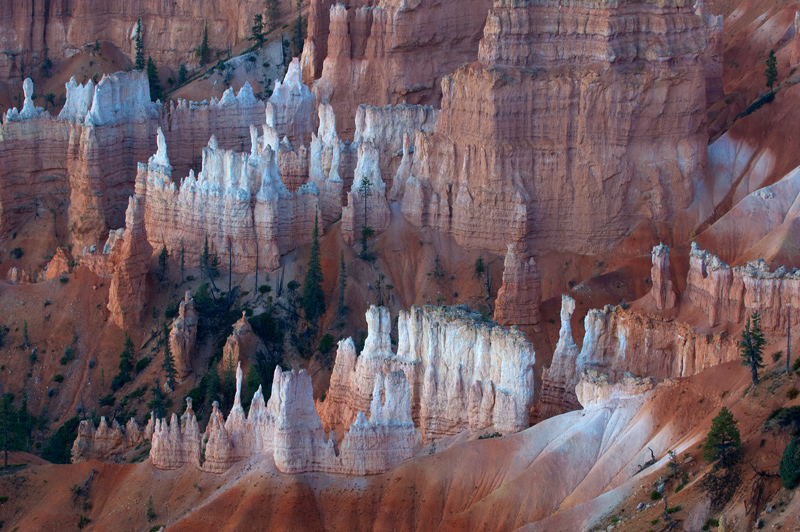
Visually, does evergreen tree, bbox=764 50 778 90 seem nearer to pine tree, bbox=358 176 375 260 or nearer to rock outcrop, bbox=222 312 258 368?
pine tree, bbox=358 176 375 260

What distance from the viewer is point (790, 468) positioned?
51.5 meters

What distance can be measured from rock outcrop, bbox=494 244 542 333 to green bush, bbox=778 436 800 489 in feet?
129

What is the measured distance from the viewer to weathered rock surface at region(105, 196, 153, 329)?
96.3 meters

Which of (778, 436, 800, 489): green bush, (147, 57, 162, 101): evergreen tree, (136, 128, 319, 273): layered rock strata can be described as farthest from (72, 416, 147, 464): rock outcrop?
(147, 57, 162, 101): evergreen tree

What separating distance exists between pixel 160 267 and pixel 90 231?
38.6 feet

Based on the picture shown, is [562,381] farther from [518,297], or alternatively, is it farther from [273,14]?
[273,14]

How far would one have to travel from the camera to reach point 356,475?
7050 centimetres

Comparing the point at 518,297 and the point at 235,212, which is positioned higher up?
the point at 235,212

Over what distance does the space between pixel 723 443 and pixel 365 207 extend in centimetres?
4663

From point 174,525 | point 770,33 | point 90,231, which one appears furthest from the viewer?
point 770,33

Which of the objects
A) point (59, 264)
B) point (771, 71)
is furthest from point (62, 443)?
point (771, 71)

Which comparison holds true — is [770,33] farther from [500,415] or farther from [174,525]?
[174,525]

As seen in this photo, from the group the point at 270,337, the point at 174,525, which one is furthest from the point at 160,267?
the point at 174,525

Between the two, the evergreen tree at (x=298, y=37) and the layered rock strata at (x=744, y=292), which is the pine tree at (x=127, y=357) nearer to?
the layered rock strata at (x=744, y=292)
